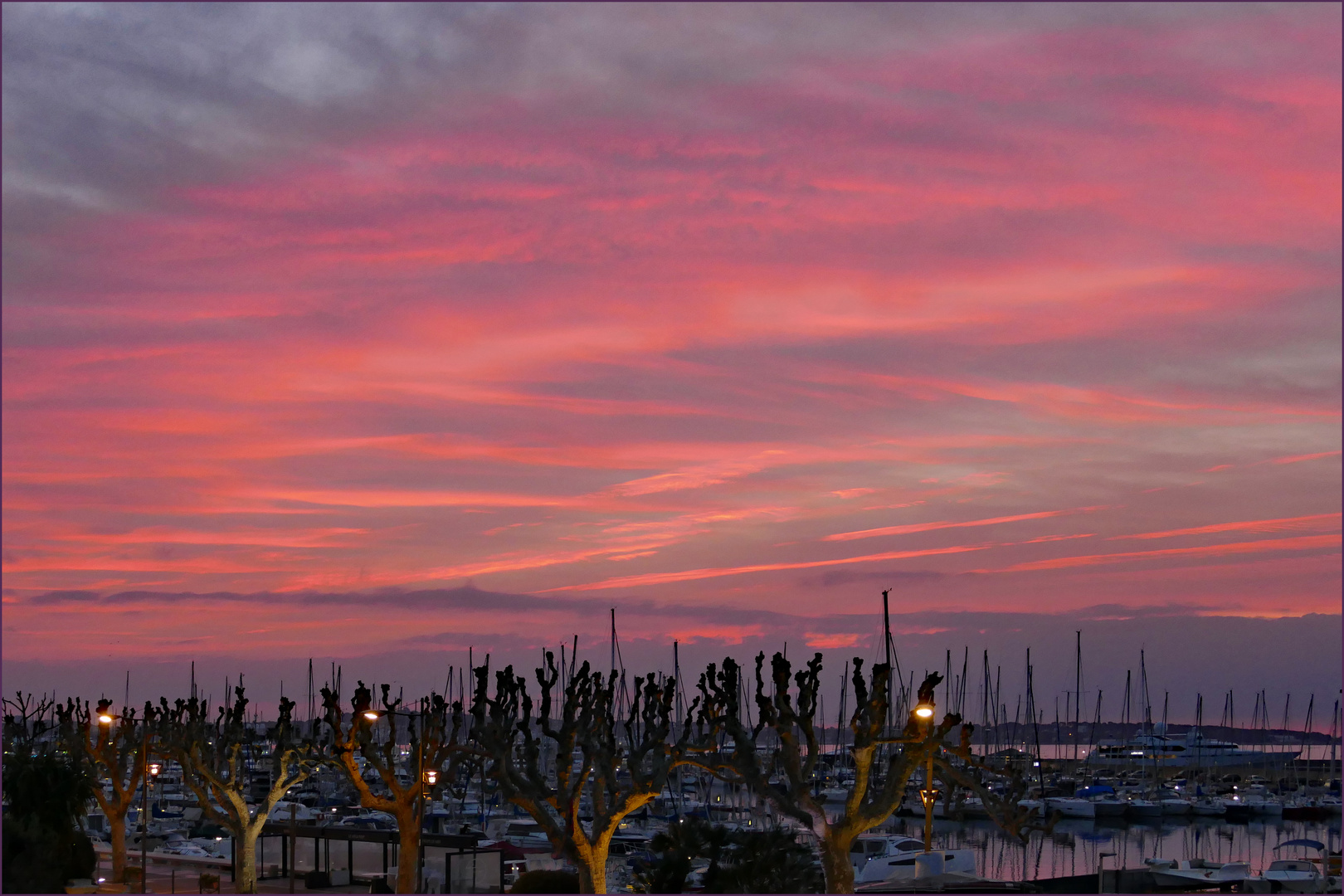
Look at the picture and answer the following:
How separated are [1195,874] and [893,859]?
45.1 ft

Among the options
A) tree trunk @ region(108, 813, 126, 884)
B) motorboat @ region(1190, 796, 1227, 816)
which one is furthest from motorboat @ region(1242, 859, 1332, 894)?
motorboat @ region(1190, 796, 1227, 816)

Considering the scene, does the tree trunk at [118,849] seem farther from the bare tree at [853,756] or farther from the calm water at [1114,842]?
the calm water at [1114,842]

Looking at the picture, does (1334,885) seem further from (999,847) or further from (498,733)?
(498,733)

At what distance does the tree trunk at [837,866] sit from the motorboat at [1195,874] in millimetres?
26353

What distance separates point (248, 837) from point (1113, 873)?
33.1m

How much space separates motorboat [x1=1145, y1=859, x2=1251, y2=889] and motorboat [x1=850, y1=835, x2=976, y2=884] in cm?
805

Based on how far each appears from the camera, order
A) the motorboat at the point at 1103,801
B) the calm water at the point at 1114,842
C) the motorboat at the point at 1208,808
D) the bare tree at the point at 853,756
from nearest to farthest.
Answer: the bare tree at the point at 853,756 → the calm water at the point at 1114,842 → the motorboat at the point at 1103,801 → the motorboat at the point at 1208,808

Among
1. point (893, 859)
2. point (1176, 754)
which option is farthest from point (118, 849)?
point (1176, 754)

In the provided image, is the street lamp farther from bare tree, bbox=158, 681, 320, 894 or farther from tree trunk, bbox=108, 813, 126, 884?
tree trunk, bbox=108, 813, 126, 884

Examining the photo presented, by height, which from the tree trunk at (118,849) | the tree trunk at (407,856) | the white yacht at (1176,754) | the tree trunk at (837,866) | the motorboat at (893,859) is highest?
the tree trunk at (837,866)

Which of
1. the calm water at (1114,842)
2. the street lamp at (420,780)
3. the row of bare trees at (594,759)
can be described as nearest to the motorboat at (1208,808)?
the calm water at (1114,842)

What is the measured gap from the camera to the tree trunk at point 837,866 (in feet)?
116

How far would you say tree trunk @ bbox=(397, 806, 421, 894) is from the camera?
43.0 m

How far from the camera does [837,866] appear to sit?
3559cm
